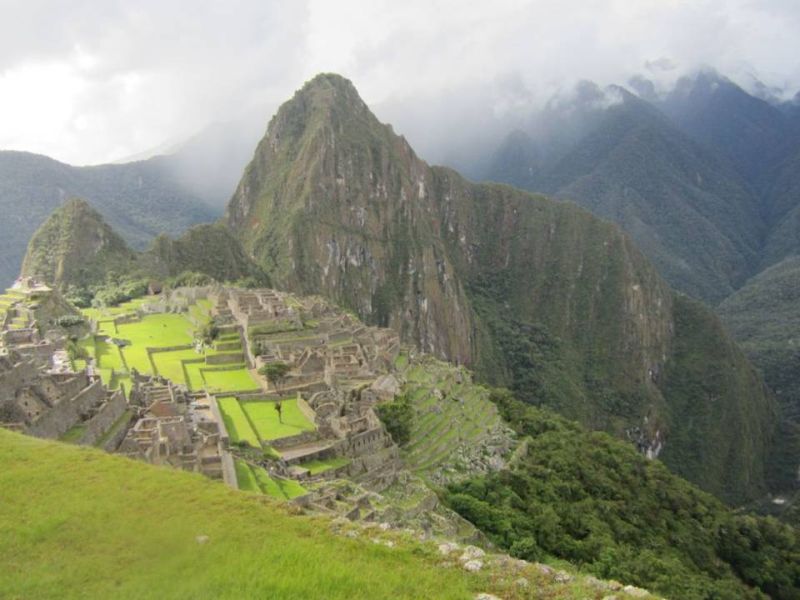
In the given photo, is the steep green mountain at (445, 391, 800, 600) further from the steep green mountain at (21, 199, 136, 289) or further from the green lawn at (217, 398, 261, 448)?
the steep green mountain at (21, 199, 136, 289)

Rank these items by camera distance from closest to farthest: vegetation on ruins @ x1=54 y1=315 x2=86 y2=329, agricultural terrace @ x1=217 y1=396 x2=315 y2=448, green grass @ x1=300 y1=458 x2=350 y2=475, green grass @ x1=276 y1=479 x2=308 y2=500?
1. green grass @ x1=276 y1=479 x2=308 y2=500
2. green grass @ x1=300 y1=458 x2=350 y2=475
3. agricultural terrace @ x1=217 y1=396 x2=315 y2=448
4. vegetation on ruins @ x1=54 y1=315 x2=86 y2=329

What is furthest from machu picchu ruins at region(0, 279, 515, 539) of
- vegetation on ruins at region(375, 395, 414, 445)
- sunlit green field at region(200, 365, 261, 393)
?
vegetation on ruins at region(375, 395, 414, 445)

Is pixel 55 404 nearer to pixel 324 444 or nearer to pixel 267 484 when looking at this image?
pixel 267 484

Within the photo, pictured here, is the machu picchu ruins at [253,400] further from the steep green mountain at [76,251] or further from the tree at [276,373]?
the steep green mountain at [76,251]

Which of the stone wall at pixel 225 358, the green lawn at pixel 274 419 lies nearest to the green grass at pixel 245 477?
the green lawn at pixel 274 419

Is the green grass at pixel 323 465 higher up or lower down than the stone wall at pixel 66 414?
lower down
